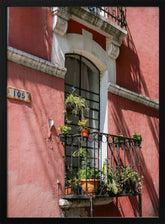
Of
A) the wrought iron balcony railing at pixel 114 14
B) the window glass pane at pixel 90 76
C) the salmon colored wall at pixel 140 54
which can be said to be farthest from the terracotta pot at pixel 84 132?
the wrought iron balcony railing at pixel 114 14

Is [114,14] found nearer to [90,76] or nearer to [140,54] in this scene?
[140,54]

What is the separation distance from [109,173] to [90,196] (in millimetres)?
1187

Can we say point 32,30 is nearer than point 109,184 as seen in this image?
Yes

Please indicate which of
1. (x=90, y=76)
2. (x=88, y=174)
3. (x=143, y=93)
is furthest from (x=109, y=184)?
(x=143, y=93)

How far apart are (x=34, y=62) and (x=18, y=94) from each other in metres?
0.69

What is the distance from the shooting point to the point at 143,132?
32.7ft

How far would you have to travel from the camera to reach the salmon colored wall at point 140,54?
968 centimetres

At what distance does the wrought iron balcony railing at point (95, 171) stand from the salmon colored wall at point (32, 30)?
1.68m

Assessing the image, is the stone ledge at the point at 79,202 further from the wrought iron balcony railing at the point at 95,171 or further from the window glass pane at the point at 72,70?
the window glass pane at the point at 72,70

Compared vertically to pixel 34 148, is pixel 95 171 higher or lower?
lower

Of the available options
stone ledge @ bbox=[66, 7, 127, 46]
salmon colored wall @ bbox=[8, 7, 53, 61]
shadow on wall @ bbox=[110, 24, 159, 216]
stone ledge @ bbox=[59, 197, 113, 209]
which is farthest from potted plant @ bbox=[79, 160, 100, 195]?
stone ledge @ bbox=[66, 7, 127, 46]

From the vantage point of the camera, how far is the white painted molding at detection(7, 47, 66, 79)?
666cm
